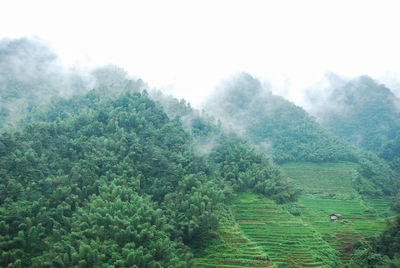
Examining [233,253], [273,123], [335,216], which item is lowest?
[233,253]

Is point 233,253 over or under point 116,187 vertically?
under

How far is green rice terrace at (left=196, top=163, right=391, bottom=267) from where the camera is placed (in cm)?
1623

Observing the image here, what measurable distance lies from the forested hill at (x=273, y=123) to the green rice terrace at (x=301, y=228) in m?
4.57

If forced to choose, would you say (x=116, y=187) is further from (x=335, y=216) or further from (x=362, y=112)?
(x=362, y=112)

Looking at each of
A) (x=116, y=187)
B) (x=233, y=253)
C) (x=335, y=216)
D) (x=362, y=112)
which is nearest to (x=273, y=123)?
(x=362, y=112)

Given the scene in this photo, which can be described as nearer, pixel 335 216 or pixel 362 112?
pixel 335 216

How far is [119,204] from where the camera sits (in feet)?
49.6

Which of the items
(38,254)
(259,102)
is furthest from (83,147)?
(259,102)

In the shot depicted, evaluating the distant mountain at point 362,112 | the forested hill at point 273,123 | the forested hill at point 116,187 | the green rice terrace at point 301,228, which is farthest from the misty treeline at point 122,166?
the distant mountain at point 362,112

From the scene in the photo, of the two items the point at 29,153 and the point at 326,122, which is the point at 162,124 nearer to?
the point at 29,153

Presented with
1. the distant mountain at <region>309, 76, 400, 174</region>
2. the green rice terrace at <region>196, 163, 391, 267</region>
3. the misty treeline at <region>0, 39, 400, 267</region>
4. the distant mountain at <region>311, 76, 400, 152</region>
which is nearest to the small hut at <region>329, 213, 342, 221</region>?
the green rice terrace at <region>196, 163, 391, 267</region>

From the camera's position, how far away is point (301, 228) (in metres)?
19.5

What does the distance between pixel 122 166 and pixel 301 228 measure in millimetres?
11934

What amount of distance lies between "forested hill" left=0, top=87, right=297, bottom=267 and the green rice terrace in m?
1.17
